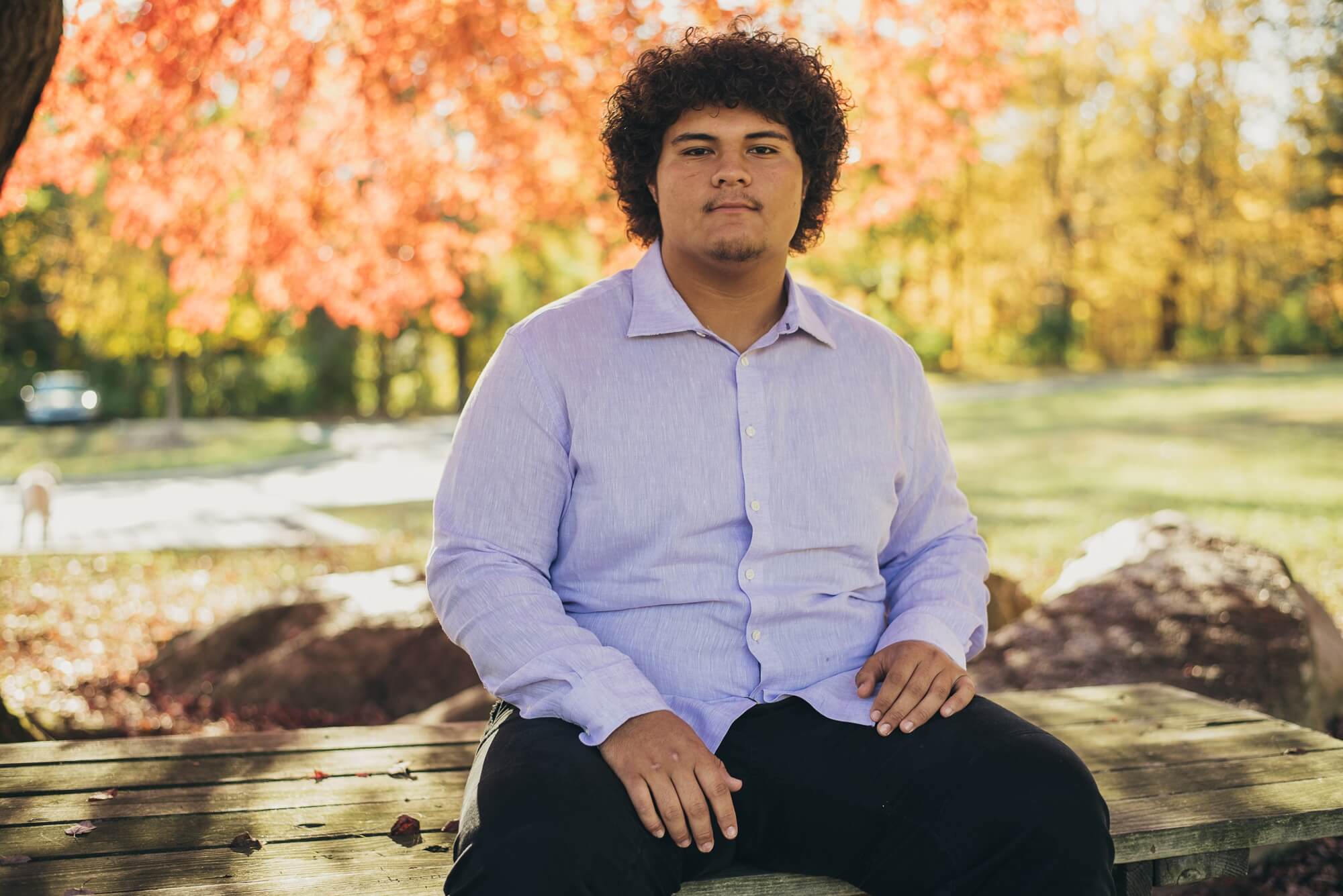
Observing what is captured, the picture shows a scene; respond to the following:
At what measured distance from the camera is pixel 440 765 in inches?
110

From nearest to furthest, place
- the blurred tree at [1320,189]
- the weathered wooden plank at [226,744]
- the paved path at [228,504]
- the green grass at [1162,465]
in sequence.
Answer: the weathered wooden plank at [226,744] < the green grass at [1162,465] < the paved path at [228,504] < the blurred tree at [1320,189]

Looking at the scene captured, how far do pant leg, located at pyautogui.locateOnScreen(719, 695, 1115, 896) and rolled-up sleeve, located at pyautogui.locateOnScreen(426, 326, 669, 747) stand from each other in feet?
0.97

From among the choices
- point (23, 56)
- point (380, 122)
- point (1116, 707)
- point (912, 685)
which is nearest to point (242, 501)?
point (380, 122)

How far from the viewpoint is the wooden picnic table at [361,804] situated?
7.12ft

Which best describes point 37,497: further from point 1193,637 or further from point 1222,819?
point 1222,819

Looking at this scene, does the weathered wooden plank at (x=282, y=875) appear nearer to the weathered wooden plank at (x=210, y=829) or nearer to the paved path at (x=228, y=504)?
the weathered wooden plank at (x=210, y=829)

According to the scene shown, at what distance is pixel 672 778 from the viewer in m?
2.05

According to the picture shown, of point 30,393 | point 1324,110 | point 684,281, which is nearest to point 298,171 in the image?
point 684,281

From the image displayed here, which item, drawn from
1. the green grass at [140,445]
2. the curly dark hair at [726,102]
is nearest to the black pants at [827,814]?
the curly dark hair at [726,102]

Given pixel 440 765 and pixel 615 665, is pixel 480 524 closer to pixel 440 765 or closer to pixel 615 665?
pixel 615 665

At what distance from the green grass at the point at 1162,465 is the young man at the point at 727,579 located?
12.9ft

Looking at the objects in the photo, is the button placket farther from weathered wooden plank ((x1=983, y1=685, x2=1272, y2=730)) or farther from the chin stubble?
weathered wooden plank ((x1=983, y1=685, x2=1272, y2=730))

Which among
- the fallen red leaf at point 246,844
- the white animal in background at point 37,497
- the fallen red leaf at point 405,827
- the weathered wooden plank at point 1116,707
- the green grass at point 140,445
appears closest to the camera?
the fallen red leaf at point 246,844

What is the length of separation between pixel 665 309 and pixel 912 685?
93 centimetres
